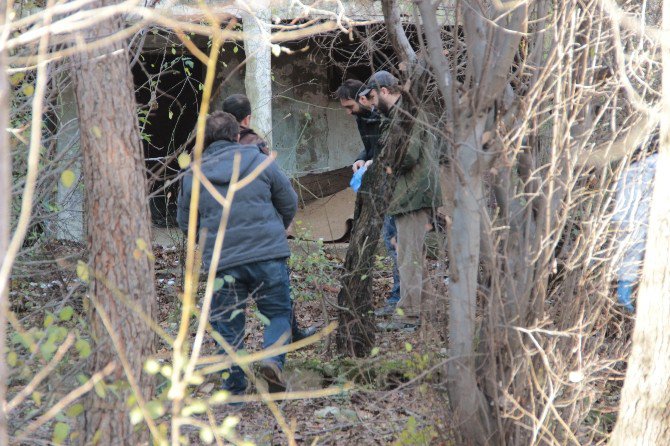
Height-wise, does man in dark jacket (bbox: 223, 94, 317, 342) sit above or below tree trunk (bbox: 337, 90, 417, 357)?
above

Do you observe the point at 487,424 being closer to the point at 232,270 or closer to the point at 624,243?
the point at 624,243

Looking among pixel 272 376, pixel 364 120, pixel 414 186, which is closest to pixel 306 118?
pixel 364 120

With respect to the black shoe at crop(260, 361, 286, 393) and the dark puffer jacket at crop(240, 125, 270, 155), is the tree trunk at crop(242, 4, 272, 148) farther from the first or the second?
the black shoe at crop(260, 361, 286, 393)

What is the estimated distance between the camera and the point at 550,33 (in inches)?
168

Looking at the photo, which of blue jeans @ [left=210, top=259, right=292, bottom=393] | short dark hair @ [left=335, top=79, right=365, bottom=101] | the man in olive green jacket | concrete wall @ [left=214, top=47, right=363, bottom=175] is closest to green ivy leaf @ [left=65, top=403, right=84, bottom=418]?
blue jeans @ [left=210, top=259, right=292, bottom=393]

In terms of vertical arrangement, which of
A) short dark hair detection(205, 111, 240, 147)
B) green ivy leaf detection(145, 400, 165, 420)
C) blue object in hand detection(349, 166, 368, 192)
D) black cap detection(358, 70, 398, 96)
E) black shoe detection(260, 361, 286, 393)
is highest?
black cap detection(358, 70, 398, 96)

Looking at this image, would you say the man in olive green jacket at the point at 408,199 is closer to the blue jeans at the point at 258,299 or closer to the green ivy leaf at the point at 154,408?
the blue jeans at the point at 258,299

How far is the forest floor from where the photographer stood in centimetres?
376

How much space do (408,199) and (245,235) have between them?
1962mm

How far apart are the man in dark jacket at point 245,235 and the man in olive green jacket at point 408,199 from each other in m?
1.23

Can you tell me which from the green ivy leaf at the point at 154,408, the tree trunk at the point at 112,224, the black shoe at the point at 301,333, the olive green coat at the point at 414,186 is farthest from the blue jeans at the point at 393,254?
the green ivy leaf at the point at 154,408

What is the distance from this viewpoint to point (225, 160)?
5102 millimetres

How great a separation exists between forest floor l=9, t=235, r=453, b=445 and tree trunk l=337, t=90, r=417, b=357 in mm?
175

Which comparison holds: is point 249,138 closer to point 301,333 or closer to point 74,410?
point 301,333
